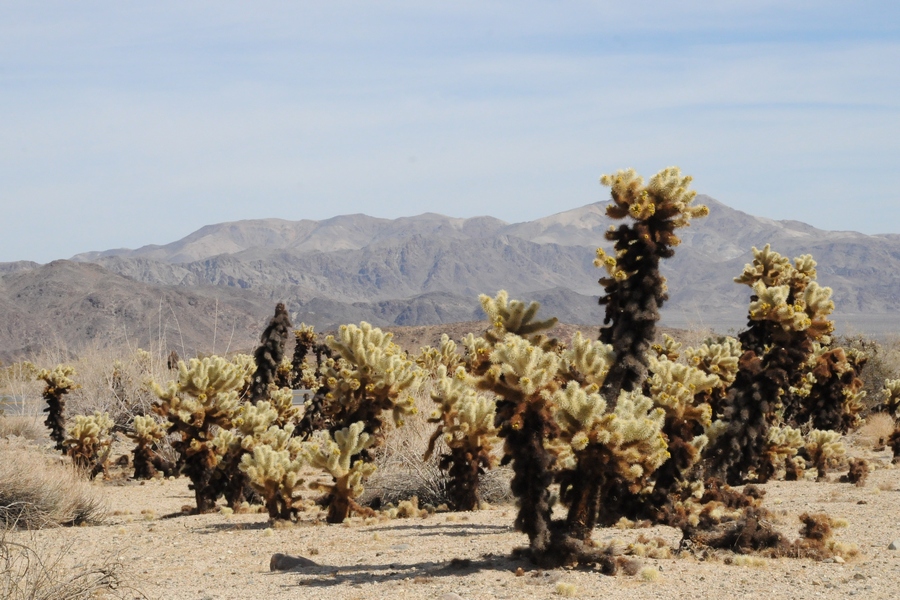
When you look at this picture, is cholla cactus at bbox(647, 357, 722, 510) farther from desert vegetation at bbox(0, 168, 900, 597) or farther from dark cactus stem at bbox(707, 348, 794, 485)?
dark cactus stem at bbox(707, 348, 794, 485)

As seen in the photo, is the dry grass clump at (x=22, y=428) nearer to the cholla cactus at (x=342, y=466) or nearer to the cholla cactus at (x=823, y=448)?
the cholla cactus at (x=342, y=466)

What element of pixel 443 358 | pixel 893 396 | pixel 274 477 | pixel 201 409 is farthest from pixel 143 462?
pixel 893 396

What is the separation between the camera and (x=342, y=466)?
12.1 meters

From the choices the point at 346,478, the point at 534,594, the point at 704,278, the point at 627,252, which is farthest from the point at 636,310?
the point at 704,278

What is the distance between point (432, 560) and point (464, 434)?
334 centimetres

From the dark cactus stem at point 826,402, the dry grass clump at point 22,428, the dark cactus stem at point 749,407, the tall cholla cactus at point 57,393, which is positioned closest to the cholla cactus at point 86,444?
the tall cholla cactus at point 57,393

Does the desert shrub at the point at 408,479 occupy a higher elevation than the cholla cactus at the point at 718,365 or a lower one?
lower

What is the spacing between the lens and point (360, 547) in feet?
34.9

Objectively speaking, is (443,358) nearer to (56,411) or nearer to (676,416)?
(56,411)

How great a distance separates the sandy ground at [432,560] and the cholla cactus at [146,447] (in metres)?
3.69

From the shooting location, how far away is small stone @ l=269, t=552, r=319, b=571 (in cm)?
966

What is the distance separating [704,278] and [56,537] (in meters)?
196

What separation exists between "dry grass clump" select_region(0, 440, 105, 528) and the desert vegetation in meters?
0.03

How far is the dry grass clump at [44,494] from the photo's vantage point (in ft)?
39.9
